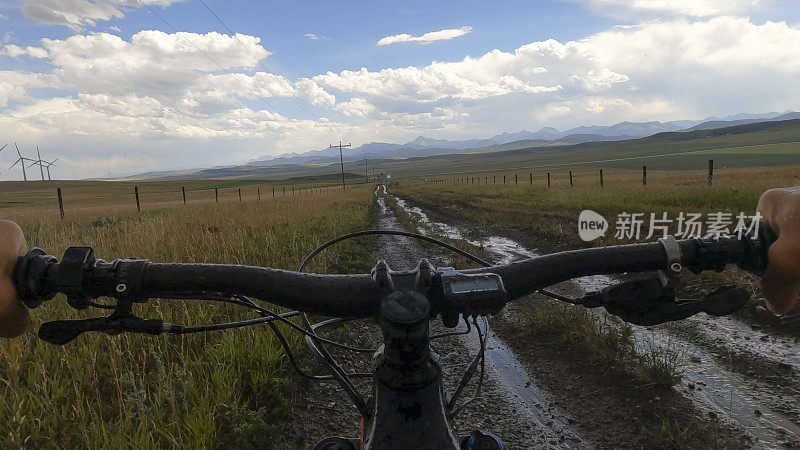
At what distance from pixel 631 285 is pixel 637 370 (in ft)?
11.7

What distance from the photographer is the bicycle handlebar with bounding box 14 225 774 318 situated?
1.10 metres

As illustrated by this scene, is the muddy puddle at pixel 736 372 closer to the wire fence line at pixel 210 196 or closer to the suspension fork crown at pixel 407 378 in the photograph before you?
the suspension fork crown at pixel 407 378

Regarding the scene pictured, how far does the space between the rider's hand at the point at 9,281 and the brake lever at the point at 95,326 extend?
86mm

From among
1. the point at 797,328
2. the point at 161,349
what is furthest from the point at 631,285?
the point at 797,328

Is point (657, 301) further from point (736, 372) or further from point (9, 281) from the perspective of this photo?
point (736, 372)

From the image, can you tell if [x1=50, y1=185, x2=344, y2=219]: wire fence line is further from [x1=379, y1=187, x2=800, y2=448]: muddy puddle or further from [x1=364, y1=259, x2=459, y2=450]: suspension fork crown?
[x1=364, y1=259, x2=459, y2=450]: suspension fork crown

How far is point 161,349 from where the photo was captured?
12.5ft

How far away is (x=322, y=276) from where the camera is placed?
1209 millimetres

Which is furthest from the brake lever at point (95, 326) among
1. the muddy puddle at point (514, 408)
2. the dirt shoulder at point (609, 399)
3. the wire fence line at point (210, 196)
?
the wire fence line at point (210, 196)

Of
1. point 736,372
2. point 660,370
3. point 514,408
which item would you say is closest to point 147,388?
point 514,408

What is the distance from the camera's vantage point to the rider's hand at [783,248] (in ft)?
3.55

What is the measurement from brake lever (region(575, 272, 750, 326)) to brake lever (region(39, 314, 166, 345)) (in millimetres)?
1388

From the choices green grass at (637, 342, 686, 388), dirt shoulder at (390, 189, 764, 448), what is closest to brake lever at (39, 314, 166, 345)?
dirt shoulder at (390, 189, 764, 448)

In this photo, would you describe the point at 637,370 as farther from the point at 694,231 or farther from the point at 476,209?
the point at 476,209
